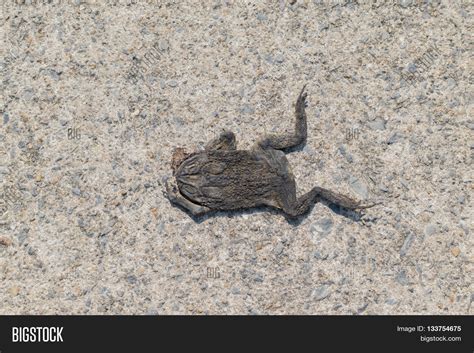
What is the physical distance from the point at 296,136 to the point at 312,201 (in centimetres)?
57

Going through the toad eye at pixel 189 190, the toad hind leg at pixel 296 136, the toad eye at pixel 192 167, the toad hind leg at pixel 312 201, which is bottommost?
the toad hind leg at pixel 312 201

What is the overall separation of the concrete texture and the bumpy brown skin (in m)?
0.14

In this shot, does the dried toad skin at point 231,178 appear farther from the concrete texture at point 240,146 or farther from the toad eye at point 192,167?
the concrete texture at point 240,146

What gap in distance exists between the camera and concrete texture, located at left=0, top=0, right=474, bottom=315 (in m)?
4.34

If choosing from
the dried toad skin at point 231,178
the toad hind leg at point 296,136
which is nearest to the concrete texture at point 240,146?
the toad hind leg at point 296,136

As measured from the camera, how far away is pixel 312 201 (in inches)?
171

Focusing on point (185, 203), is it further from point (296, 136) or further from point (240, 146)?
point (296, 136)

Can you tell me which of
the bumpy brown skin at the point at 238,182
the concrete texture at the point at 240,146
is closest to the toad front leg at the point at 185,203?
the bumpy brown skin at the point at 238,182

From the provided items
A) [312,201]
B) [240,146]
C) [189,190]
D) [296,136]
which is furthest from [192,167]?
[312,201]

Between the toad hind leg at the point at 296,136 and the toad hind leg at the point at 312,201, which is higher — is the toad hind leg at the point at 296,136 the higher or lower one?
the higher one

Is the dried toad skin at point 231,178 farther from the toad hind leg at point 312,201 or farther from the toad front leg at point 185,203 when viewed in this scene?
the toad hind leg at point 312,201

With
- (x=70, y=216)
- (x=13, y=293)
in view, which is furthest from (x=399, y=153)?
(x=13, y=293)

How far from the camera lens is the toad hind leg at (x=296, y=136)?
4355 millimetres

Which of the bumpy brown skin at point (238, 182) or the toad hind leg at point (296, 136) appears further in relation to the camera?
the toad hind leg at point (296, 136)
